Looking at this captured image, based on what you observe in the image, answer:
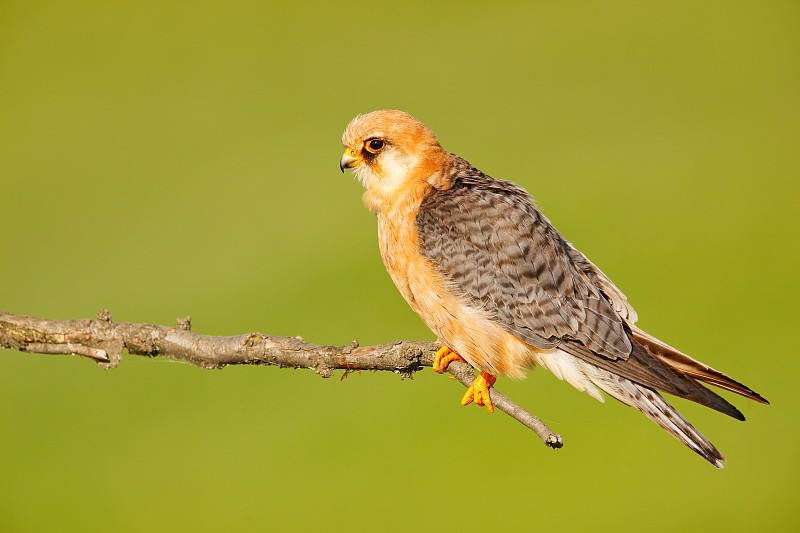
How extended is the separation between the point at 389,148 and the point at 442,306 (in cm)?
86

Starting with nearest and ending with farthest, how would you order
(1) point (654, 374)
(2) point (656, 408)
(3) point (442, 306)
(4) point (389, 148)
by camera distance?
(1) point (654, 374) < (2) point (656, 408) < (3) point (442, 306) < (4) point (389, 148)

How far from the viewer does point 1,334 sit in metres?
3.07

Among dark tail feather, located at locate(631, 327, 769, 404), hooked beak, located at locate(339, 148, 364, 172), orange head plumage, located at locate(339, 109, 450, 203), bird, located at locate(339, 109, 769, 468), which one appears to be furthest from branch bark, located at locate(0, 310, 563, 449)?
hooked beak, located at locate(339, 148, 364, 172)

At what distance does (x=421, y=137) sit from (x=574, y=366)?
139 cm

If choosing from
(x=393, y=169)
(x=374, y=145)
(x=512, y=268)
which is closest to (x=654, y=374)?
(x=512, y=268)

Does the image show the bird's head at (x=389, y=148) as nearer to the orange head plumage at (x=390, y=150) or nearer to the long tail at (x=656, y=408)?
the orange head plumage at (x=390, y=150)

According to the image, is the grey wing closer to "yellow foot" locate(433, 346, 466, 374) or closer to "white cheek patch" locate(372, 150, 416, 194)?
"white cheek patch" locate(372, 150, 416, 194)

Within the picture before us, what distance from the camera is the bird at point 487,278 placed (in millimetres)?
3238

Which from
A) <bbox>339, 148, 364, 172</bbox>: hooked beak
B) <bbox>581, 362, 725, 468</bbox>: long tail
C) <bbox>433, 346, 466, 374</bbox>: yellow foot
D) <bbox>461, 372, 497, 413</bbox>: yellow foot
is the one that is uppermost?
<bbox>339, 148, 364, 172</bbox>: hooked beak

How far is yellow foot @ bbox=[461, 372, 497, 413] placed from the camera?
347cm

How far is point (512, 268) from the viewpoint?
11.0ft

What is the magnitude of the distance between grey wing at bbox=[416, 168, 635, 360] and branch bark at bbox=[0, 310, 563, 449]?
0.46 meters

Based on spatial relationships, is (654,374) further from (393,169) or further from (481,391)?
(393,169)

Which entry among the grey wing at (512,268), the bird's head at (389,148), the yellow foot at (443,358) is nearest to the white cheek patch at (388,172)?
the bird's head at (389,148)
